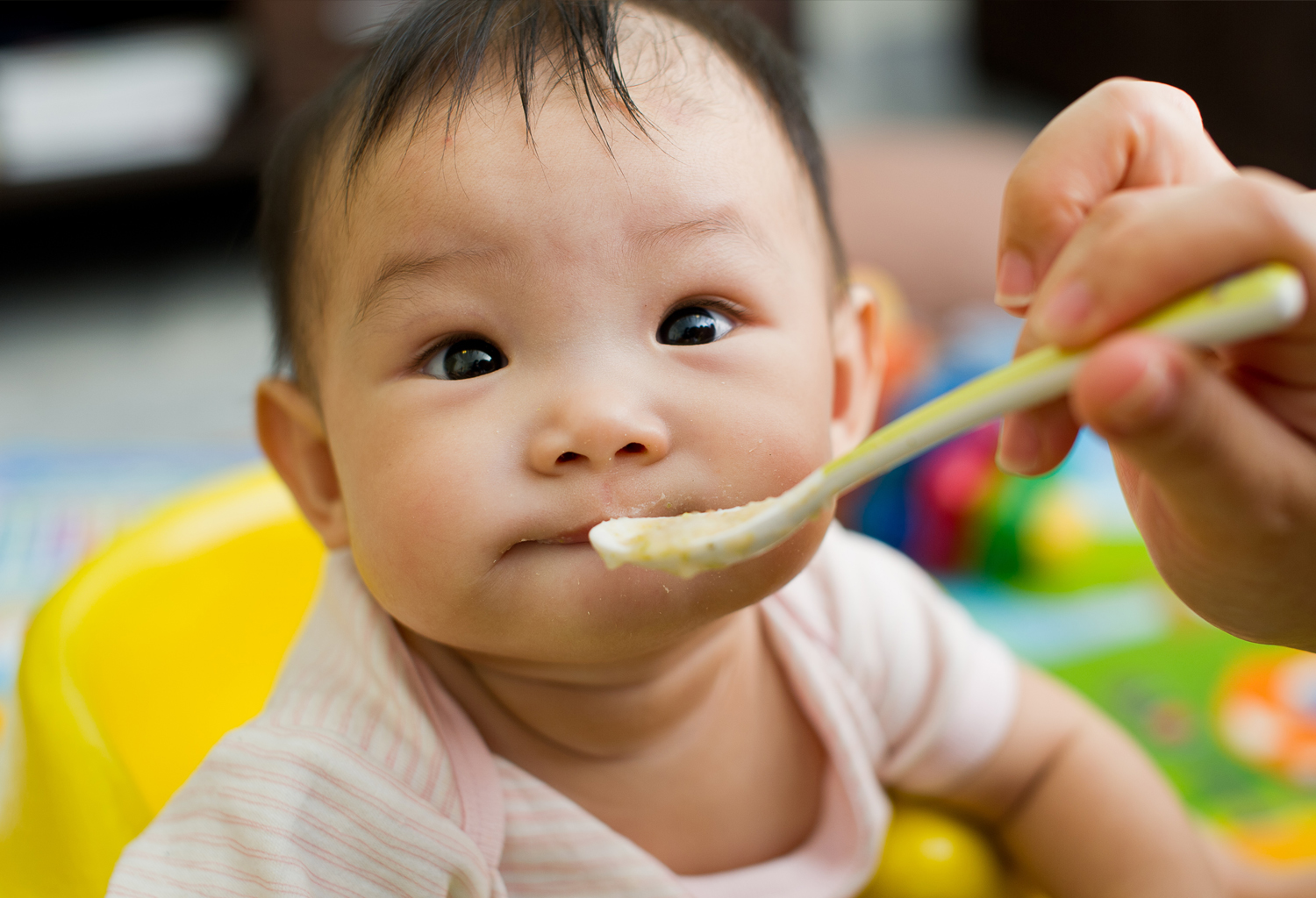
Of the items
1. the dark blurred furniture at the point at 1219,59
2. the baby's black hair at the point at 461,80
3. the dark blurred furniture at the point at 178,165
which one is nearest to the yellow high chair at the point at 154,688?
the baby's black hair at the point at 461,80

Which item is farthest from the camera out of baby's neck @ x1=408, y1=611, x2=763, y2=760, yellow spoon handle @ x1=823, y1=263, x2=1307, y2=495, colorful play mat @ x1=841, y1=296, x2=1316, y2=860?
colorful play mat @ x1=841, y1=296, x2=1316, y2=860

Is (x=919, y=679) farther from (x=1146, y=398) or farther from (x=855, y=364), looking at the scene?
(x=1146, y=398)

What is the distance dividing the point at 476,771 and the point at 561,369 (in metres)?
0.25

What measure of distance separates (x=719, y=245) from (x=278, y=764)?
347 mm

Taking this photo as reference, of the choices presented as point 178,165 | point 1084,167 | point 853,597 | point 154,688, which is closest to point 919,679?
point 853,597

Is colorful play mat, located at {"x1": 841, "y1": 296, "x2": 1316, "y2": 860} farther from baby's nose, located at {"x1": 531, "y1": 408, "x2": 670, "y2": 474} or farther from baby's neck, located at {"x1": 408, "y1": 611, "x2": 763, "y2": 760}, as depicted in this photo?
baby's nose, located at {"x1": 531, "y1": 408, "x2": 670, "y2": 474}

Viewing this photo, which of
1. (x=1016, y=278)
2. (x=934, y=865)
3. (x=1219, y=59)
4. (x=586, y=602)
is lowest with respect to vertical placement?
(x=1219, y=59)

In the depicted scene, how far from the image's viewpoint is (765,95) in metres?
0.66

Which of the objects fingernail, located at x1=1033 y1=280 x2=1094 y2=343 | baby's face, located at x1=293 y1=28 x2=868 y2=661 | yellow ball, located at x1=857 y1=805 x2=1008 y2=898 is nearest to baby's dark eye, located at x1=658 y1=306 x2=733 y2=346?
baby's face, located at x1=293 y1=28 x2=868 y2=661

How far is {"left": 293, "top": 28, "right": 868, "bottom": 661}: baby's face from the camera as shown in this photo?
1.75 feet

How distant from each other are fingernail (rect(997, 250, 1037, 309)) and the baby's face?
118 millimetres

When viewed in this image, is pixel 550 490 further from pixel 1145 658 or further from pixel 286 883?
pixel 1145 658

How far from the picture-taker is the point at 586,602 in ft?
1.76

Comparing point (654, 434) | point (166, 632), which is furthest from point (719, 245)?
point (166, 632)
